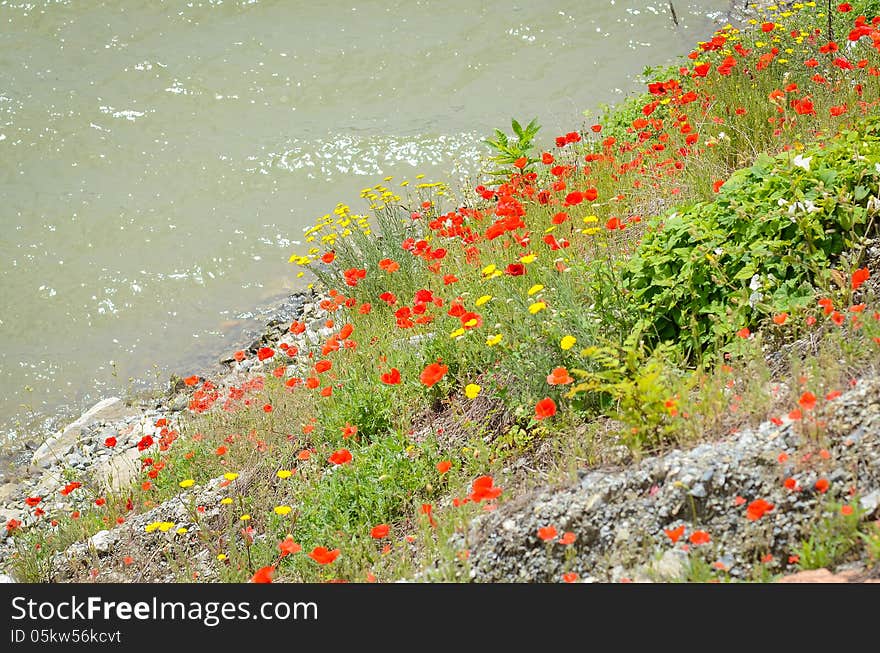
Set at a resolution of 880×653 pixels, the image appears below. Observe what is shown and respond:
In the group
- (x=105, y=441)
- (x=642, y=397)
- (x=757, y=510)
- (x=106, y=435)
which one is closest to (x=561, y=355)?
(x=642, y=397)

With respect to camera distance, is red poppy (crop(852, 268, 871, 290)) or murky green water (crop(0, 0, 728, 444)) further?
murky green water (crop(0, 0, 728, 444))

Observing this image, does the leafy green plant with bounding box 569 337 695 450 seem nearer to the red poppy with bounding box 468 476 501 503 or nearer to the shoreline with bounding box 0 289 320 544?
the red poppy with bounding box 468 476 501 503

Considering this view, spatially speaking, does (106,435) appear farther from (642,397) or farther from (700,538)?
(700,538)

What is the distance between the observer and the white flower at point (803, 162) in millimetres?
3820

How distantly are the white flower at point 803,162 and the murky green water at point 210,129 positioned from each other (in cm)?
520

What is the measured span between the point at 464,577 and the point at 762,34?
677 centimetres

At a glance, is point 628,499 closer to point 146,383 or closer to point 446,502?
point 446,502

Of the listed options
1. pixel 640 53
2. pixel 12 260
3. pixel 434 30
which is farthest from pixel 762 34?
pixel 12 260

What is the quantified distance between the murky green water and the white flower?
520 cm

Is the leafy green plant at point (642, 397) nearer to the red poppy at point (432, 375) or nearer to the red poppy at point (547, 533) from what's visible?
the red poppy at point (547, 533)

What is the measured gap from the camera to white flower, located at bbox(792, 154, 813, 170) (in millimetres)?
3820

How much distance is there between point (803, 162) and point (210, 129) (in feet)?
25.8

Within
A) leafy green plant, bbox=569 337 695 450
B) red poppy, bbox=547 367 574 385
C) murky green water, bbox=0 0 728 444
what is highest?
murky green water, bbox=0 0 728 444

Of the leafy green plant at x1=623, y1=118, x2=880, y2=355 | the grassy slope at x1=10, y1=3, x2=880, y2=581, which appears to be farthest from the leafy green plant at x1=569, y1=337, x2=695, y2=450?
the leafy green plant at x1=623, y1=118, x2=880, y2=355
